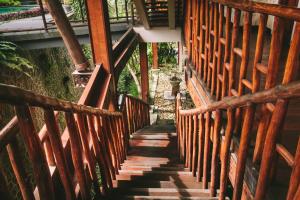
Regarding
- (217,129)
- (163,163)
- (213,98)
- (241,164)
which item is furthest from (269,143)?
(163,163)

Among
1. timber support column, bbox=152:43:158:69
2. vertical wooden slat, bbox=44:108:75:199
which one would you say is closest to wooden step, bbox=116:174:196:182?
vertical wooden slat, bbox=44:108:75:199

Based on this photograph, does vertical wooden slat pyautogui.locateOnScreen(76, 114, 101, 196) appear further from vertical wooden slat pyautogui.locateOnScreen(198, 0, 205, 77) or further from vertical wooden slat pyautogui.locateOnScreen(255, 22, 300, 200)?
vertical wooden slat pyautogui.locateOnScreen(198, 0, 205, 77)

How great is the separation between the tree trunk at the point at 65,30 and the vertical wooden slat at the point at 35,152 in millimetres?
2324

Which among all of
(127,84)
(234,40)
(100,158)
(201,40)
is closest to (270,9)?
(234,40)

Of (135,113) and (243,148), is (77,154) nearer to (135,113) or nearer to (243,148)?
(243,148)

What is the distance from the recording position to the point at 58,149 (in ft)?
5.68

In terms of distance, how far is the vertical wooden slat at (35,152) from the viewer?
1.35 meters

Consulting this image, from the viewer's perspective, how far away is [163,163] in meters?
4.49

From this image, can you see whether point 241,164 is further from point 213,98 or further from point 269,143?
point 213,98

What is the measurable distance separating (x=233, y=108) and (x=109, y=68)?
243 centimetres

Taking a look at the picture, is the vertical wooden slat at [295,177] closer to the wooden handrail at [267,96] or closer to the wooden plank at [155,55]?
the wooden handrail at [267,96]

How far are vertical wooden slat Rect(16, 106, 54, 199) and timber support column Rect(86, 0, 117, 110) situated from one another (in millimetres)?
2202

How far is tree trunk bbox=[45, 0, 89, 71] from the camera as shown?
3283 millimetres

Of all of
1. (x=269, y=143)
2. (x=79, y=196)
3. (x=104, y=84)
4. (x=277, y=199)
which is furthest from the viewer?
(x=104, y=84)
